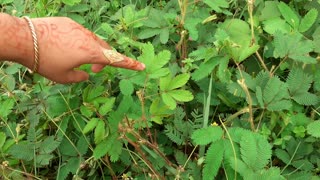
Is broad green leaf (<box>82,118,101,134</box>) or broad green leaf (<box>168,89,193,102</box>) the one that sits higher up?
broad green leaf (<box>168,89,193,102</box>)

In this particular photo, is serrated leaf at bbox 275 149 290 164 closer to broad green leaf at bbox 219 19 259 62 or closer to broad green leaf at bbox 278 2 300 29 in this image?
broad green leaf at bbox 219 19 259 62

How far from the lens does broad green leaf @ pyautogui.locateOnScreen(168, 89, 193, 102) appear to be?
1.64 metres

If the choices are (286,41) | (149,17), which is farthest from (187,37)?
(286,41)

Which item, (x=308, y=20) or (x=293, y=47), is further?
(x=308, y=20)

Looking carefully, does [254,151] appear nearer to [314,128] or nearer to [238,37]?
[314,128]

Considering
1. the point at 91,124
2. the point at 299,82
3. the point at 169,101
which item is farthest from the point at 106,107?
the point at 299,82

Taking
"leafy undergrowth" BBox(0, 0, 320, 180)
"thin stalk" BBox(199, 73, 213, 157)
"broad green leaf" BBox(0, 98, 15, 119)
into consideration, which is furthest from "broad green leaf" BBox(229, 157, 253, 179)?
"broad green leaf" BBox(0, 98, 15, 119)

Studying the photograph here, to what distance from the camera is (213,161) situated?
1.55 m

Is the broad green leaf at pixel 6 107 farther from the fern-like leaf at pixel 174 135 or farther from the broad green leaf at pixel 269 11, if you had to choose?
the broad green leaf at pixel 269 11

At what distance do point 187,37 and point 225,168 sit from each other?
720 mm

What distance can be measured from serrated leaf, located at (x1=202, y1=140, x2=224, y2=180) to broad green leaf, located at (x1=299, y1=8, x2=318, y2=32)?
2.20 ft

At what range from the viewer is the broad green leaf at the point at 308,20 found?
1.87 m

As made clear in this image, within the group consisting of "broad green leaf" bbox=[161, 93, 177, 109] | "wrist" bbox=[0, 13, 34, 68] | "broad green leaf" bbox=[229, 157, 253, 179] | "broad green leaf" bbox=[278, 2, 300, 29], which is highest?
"wrist" bbox=[0, 13, 34, 68]

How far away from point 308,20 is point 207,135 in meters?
0.69
